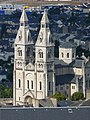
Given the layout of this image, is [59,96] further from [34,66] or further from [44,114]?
[44,114]

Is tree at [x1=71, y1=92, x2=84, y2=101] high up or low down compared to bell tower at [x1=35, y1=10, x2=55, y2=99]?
down

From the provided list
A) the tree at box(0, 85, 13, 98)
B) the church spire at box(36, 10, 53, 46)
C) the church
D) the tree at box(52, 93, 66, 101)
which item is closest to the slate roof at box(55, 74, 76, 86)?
the church

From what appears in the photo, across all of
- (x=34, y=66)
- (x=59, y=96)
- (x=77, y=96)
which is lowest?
(x=77, y=96)

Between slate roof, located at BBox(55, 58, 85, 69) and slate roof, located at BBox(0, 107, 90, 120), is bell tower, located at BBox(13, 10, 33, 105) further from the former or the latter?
slate roof, located at BBox(0, 107, 90, 120)

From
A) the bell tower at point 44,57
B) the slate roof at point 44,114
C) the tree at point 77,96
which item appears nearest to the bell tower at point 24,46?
the bell tower at point 44,57

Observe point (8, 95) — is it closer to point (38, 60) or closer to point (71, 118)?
point (38, 60)

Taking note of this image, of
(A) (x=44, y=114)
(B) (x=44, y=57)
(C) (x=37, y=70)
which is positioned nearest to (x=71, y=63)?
(B) (x=44, y=57)

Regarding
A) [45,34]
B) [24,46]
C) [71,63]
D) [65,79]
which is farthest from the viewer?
[71,63]

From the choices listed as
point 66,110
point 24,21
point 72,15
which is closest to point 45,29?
point 24,21
